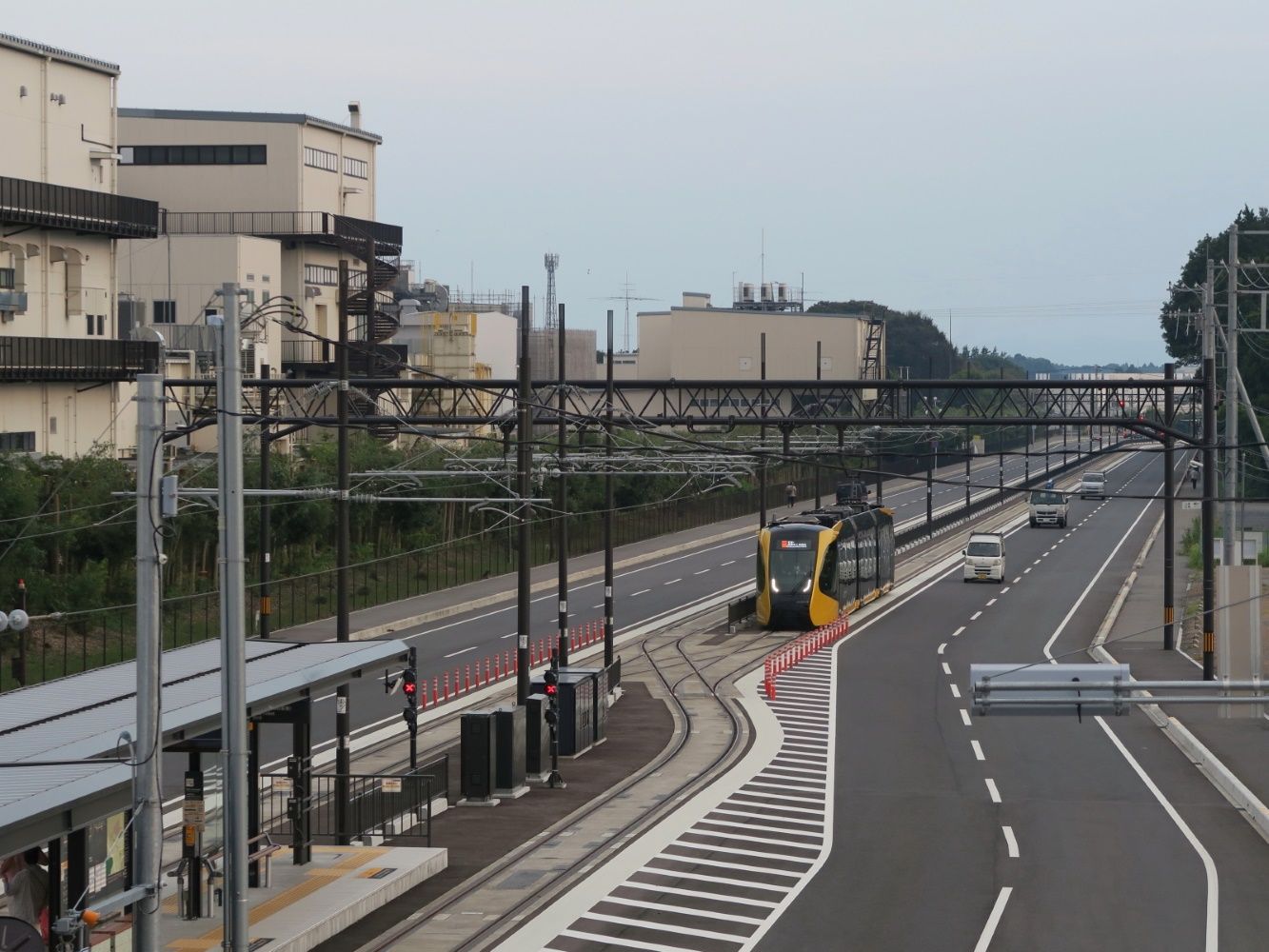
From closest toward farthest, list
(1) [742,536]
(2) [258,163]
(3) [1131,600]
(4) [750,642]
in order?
(4) [750,642] < (3) [1131,600] < (2) [258,163] < (1) [742,536]

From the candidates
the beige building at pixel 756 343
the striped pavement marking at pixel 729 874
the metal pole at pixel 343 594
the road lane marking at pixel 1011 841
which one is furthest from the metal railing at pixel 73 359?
the beige building at pixel 756 343

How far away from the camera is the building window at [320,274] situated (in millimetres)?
76062

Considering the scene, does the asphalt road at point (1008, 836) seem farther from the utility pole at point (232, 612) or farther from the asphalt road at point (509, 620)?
the utility pole at point (232, 612)

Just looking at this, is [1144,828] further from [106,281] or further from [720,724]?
[106,281]

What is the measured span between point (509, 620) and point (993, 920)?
35.8 m

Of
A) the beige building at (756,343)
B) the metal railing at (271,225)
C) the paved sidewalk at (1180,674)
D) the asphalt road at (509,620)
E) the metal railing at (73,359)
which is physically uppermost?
the metal railing at (271,225)

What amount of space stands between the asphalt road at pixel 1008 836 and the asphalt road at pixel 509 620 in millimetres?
5071

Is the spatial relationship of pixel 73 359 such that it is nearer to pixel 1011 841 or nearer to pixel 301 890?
pixel 301 890

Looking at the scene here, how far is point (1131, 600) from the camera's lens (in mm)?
60094

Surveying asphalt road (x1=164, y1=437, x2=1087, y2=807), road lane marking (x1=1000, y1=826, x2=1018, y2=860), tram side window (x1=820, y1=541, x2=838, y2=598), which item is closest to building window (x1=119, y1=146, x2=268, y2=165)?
asphalt road (x1=164, y1=437, x2=1087, y2=807)

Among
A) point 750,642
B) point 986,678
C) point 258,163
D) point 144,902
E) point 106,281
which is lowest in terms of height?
point 750,642

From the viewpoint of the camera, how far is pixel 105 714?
16.8 meters

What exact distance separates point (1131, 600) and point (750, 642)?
17.0 metres

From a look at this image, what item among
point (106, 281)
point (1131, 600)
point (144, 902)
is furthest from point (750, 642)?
point (144, 902)
